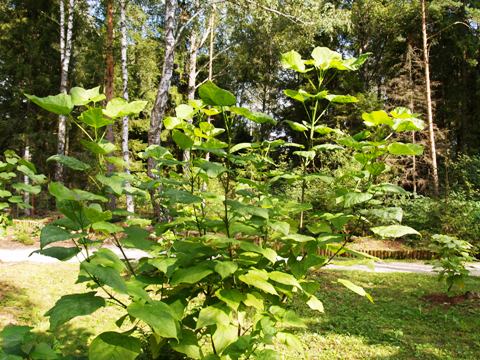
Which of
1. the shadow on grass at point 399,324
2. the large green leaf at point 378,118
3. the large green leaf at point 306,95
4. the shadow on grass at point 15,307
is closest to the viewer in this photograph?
the large green leaf at point 378,118

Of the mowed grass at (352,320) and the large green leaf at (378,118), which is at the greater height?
the large green leaf at (378,118)

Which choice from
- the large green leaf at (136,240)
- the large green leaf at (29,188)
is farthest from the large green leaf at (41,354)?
the large green leaf at (29,188)

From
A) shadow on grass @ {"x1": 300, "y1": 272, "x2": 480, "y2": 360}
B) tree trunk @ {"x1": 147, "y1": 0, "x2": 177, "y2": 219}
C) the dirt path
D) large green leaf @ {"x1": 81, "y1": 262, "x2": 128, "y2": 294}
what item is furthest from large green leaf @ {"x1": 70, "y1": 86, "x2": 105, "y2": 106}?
the dirt path

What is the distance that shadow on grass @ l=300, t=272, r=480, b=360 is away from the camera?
3540mm

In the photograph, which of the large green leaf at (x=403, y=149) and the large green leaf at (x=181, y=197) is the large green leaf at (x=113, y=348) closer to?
the large green leaf at (x=181, y=197)

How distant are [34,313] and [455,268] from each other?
5510 mm

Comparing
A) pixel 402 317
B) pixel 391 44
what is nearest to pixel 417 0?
pixel 391 44

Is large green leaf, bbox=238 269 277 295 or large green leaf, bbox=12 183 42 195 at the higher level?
large green leaf, bbox=12 183 42 195

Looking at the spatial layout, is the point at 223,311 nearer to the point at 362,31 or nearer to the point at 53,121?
the point at 53,121

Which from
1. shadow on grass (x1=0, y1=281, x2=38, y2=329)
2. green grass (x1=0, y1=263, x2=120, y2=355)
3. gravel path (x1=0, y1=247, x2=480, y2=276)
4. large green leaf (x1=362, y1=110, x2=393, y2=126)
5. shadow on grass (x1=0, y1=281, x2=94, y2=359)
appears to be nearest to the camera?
large green leaf (x1=362, y1=110, x2=393, y2=126)

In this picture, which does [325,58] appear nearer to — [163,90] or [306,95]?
[306,95]

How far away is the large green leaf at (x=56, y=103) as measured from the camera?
96cm

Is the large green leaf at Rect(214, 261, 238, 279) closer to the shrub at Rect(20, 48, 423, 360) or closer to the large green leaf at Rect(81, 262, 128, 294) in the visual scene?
the shrub at Rect(20, 48, 423, 360)

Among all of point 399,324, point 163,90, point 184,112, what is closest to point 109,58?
point 163,90
